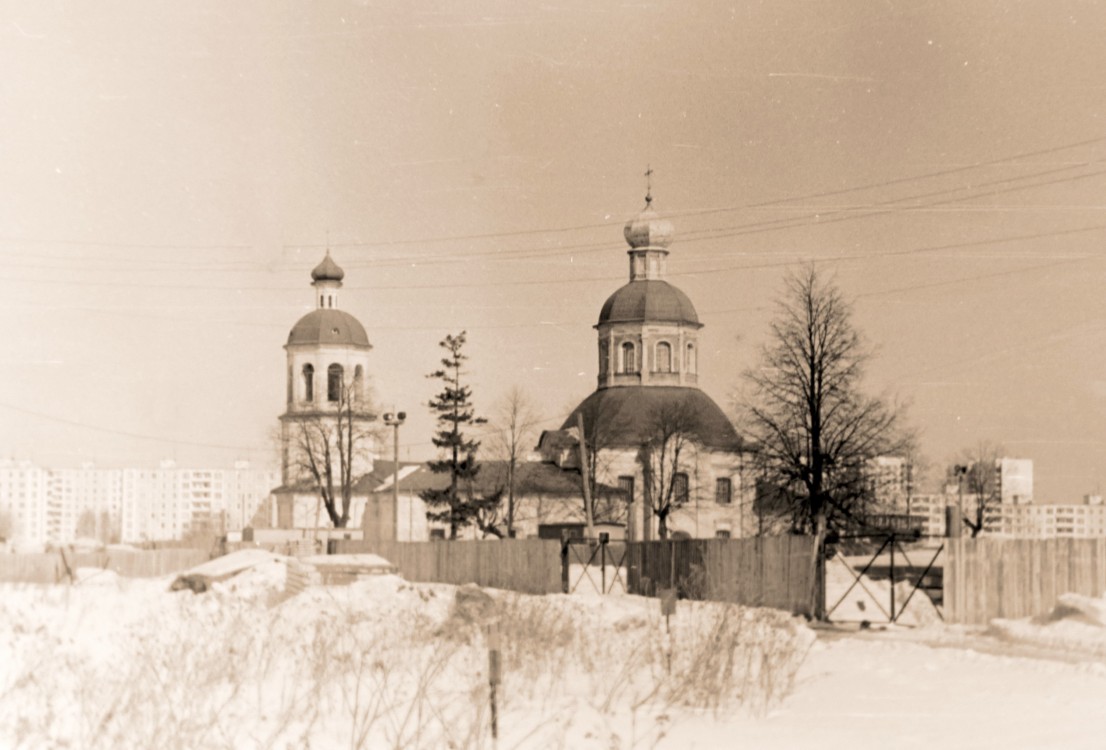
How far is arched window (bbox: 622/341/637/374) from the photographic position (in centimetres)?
9194

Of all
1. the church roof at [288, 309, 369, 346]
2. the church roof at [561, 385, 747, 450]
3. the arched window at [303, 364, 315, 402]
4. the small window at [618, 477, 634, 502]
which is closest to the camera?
the small window at [618, 477, 634, 502]

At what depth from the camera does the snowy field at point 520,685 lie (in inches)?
549

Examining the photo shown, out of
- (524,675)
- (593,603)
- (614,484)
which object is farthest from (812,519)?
(614,484)

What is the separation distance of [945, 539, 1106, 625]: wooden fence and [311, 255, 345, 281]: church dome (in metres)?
70.1

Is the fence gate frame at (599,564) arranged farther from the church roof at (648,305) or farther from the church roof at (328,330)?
the church roof at (328,330)

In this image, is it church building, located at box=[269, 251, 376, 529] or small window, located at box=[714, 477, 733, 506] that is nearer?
small window, located at box=[714, 477, 733, 506]

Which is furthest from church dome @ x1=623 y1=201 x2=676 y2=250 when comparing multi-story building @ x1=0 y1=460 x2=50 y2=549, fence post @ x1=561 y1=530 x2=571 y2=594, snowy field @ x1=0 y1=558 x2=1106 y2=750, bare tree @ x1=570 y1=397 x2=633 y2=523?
snowy field @ x1=0 y1=558 x2=1106 y2=750

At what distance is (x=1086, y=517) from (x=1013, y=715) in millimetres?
192187

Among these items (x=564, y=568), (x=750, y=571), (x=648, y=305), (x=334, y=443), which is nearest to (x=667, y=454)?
(x=648, y=305)

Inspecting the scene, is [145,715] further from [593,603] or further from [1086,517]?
[1086,517]

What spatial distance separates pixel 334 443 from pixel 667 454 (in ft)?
54.6

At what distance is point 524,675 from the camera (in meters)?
18.3

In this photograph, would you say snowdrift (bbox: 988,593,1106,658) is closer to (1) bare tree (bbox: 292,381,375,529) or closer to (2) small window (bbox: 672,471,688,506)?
(1) bare tree (bbox: 292,381,375,529)

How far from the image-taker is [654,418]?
84688 mm
